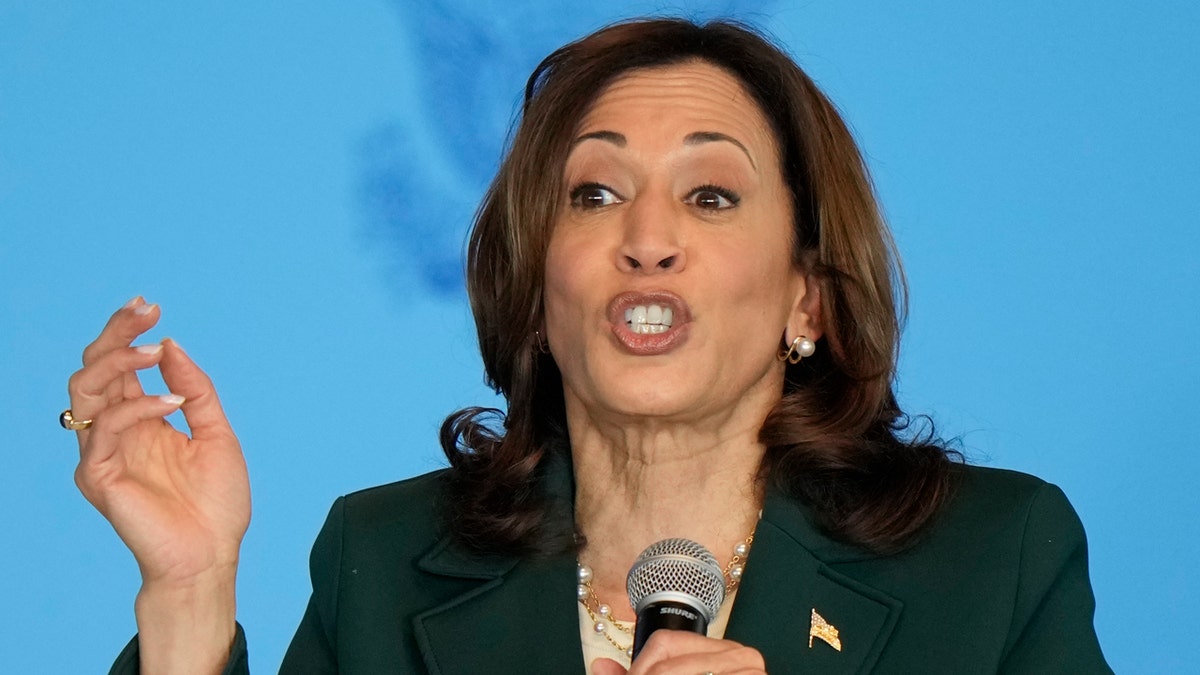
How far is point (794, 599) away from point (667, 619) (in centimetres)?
50

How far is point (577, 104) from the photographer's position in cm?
219

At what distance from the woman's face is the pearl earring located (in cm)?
2

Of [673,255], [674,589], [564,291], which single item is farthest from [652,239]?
[674,589]

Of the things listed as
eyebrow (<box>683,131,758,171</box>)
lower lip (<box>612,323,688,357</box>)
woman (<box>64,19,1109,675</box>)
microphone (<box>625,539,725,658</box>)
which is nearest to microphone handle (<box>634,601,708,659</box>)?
microphone (<box>625,539,725,658</box>)

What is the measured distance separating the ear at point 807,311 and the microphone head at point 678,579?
59 cm

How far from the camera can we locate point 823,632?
195cm

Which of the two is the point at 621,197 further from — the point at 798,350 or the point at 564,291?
the point at 798,350

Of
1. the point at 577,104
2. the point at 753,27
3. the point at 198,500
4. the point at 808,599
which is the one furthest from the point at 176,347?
the point at 753,27

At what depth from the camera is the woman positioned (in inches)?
75.1

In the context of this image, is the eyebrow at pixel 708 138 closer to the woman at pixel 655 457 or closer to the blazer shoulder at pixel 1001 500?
the woman at pixel 655 457

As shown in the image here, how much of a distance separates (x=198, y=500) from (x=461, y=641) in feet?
1.20

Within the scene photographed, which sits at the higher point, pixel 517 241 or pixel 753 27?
pixel 753 27

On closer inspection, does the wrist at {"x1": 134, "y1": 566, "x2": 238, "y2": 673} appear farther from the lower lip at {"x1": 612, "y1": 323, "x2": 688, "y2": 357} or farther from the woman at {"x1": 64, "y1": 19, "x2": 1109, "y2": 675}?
the lower lip at {"x1": 612, "y1": 323, "x2": 688, "y2": 357}

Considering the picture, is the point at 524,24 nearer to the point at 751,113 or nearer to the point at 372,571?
the point at 751,113
